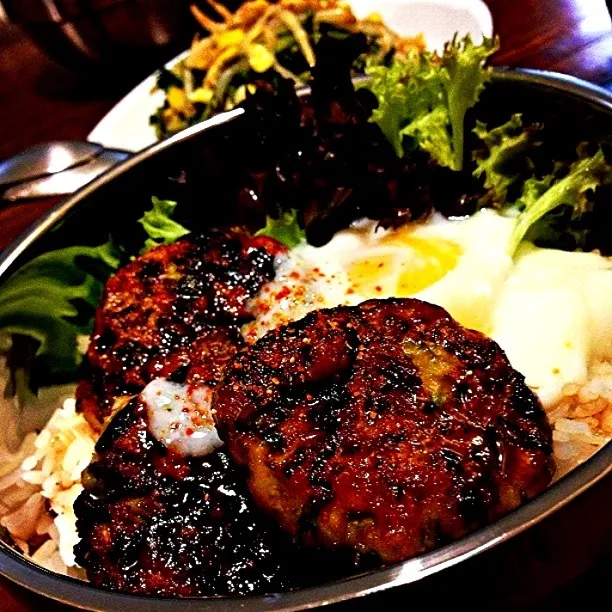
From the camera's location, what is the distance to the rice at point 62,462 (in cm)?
102

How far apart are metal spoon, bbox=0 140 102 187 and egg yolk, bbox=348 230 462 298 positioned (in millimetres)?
663

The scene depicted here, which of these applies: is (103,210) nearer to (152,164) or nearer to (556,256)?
(152,164)

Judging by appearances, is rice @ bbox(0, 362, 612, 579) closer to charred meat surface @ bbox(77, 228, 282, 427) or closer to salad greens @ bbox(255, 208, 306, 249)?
charred meat surface @ bbox(77, 228, 282, 427)

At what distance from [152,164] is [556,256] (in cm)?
75

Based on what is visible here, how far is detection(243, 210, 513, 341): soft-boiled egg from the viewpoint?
1230mm

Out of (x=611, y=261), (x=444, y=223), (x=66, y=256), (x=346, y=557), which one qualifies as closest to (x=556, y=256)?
(x=611, y=261)

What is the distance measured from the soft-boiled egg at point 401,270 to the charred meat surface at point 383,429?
268 millimetres

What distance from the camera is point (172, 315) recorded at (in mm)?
1230

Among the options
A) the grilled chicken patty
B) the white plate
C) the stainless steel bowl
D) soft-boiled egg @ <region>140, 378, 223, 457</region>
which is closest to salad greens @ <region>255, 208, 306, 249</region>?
the grilled chicken patty

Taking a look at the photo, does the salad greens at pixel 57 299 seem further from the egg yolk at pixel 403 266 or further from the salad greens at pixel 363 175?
the egg yolk at pixel 403 266

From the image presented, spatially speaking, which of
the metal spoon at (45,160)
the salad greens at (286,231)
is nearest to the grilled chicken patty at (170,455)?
the salad greens at (286,231)

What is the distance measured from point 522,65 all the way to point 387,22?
71 centimetres

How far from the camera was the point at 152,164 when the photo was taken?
1.46m

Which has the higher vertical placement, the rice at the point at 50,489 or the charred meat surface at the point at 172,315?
the charred meat surface at the point at 172,315
